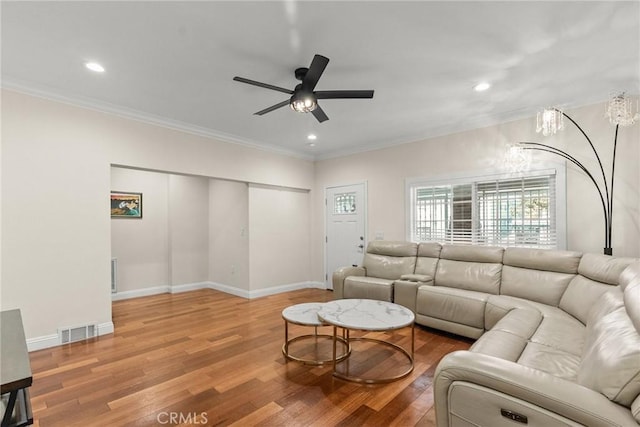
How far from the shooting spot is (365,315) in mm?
2727

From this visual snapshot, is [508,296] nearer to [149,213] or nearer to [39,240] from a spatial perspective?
[39,240]

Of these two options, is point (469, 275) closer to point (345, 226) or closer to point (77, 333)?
point (345, 226)

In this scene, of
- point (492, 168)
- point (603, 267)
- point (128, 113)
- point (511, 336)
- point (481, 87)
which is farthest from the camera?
point (492, 168)

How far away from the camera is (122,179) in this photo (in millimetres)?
5203

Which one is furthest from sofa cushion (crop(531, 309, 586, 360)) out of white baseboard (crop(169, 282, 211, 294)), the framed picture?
the framed picture

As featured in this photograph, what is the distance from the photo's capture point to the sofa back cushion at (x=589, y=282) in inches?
99.9

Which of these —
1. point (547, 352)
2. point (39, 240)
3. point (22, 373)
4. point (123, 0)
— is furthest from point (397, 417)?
point (39, 240)

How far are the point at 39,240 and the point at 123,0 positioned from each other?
261 cm

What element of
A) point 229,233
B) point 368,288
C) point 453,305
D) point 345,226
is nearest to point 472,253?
point 453,305

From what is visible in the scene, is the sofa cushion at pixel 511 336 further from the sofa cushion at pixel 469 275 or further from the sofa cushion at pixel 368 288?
the sofa cushion at pixel 368 288

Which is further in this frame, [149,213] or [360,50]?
[149,213]

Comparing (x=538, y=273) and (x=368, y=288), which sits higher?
(x=538, y=273)

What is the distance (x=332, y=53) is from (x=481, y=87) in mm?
1679

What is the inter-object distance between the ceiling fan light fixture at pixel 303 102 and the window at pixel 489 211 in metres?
2.67
